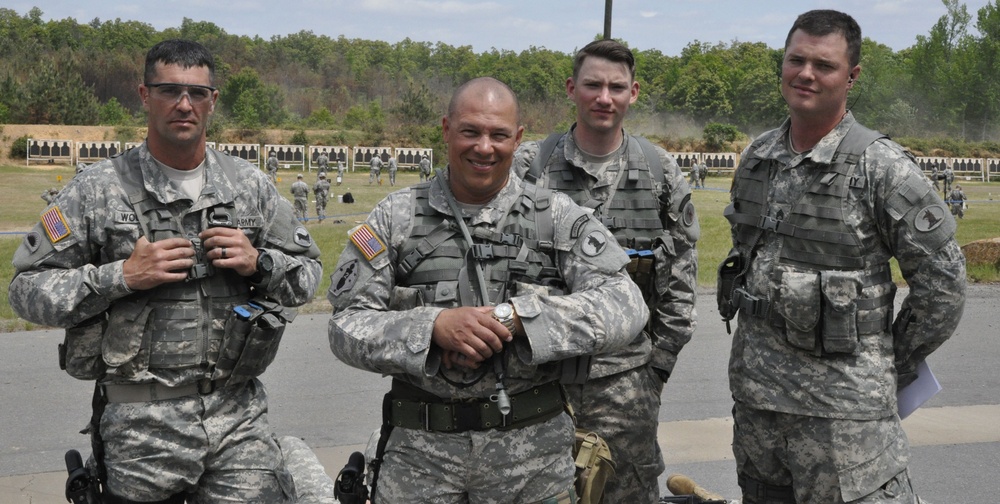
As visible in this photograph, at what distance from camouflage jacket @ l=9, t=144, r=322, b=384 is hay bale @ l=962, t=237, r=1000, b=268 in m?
12.3

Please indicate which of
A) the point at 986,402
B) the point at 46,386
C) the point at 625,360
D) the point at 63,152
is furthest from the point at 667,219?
the point at 63,152

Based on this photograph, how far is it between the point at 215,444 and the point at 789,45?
2.81 meters

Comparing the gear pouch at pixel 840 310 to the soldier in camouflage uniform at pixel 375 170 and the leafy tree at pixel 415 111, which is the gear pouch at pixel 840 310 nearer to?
the soldier in camouflage uniform at pixel 375 170

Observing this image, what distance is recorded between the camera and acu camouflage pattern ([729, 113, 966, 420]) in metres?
3.85

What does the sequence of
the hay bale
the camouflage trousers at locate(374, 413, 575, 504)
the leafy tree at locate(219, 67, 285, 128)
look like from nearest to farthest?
the camouflage trousers at locate(374, 413, 575, 504) < the hay bale < the leafy tree at locate(219, 67, 285, 128)

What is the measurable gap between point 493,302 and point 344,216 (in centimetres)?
2547

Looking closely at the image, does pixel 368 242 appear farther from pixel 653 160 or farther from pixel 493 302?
pixel 653 160

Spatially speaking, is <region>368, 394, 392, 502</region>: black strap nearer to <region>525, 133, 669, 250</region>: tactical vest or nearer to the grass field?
<region>525, 133, 669, 250</region>: tactical vest

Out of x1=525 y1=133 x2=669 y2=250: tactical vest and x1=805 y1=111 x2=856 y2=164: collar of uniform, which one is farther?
x1=525 y1=133 x2=669 y2=250: tactical vest

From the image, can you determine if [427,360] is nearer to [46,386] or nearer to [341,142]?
[46,386]

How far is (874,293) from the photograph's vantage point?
13.0 feet

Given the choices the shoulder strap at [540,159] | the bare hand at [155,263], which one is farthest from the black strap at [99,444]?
the shoulder strap at [540,159]

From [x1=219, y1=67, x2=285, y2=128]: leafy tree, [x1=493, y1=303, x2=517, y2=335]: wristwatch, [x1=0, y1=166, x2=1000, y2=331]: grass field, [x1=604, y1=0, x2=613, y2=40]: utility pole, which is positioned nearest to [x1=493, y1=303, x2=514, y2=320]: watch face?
[x1=493, y1=303, x2=517, y2=335]: wristwatch

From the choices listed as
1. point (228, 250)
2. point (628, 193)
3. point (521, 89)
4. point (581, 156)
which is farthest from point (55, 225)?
point (521, 89)
